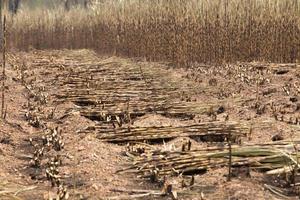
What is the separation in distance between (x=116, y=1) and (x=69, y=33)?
4.05 metres

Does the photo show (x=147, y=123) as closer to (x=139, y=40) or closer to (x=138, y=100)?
(x=138, y=100)

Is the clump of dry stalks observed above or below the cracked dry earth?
above

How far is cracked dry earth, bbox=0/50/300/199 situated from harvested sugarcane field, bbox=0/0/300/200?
0.01 meters

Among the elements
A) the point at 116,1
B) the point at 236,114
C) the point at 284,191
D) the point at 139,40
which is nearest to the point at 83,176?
the point at 284,191

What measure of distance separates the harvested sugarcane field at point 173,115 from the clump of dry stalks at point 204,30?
22 mm

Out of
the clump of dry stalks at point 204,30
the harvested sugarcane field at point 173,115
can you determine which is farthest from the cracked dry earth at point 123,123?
the clump of dry stalks at point 204,30

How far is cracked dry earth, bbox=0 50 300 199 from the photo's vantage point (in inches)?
121

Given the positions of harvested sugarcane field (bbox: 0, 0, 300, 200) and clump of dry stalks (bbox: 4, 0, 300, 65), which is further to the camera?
clump of dry stalks (bbox: 4, 0, 300, 65)

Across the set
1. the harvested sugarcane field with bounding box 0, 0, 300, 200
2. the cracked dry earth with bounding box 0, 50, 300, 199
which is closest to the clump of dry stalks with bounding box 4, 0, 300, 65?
the harvested sugarcane field with bounding box 0, 0, 300, 200

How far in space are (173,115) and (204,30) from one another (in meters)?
5.65

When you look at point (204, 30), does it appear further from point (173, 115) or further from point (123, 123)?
point (123, 123)

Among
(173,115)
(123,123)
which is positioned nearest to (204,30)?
(173,115)

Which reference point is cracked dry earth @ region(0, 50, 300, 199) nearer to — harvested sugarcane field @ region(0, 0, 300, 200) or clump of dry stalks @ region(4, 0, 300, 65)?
harvested sugarcane field @ region(0, 0, 300, 200)

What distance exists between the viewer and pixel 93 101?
19.6 ft
